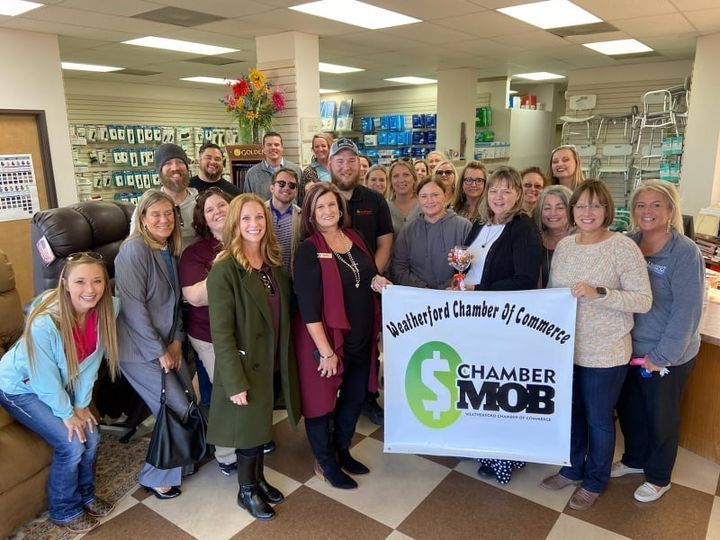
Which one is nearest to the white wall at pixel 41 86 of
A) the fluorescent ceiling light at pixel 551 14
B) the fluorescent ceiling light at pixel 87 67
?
the fluorescent ceiling light at pixel 87 67

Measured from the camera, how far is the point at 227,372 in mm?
2191

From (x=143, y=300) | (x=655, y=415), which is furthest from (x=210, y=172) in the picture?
(x=655, y=415)

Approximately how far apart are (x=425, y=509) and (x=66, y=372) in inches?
68.2

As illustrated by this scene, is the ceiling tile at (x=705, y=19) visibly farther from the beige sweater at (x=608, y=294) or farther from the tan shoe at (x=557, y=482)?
the tan shoe at (x=557, y=482)

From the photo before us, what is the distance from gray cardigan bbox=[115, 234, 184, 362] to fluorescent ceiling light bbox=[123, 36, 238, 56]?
15.8ft

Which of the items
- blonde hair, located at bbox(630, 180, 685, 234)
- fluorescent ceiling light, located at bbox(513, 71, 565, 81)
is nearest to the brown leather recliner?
blonde hair, located at bbox(630, 180, 685, 234)

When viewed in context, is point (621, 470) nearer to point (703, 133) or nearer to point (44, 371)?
point (44, 371)

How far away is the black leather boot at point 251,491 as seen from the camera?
239 centimetres

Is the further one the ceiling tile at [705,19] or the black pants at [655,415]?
the ceiling tile at [705,19]

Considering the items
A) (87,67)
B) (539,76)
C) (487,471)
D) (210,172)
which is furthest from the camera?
(539,76)

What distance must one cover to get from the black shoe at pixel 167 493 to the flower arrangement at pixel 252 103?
3928 millimetres

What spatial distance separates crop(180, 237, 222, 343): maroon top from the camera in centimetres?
250

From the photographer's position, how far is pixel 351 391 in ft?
8.59

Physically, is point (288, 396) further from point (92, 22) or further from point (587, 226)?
point (92, 22)
